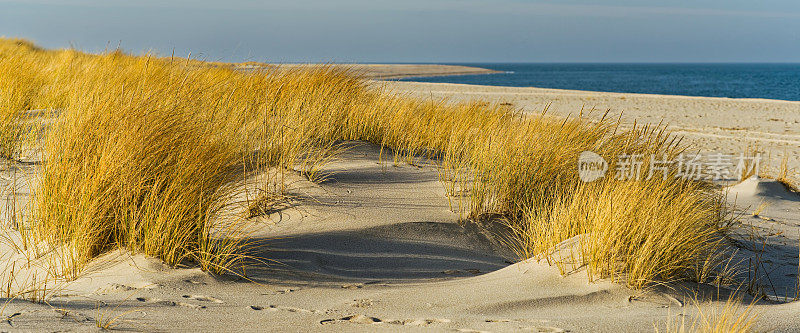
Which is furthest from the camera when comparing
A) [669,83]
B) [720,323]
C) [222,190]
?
[669,83]

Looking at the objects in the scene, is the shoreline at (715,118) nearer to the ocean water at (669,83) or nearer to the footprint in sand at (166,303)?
the footprint in sand at (166,303)

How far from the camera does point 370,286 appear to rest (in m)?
2.86

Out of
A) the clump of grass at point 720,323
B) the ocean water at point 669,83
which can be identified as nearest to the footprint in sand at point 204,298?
the clump of grass at point 720,323

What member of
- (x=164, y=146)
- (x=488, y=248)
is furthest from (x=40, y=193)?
(x=488, y=248)

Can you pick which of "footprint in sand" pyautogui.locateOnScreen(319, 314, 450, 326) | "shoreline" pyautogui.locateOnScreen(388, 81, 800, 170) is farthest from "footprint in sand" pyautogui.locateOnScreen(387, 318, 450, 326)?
"shoreline" pyautogui.locateOnScreen(388, 81, 800, 170)

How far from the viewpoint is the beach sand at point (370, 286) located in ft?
7.49

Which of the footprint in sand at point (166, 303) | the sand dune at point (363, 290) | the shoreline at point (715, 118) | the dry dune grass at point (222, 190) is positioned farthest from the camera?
the shoreline at point (715, 118)

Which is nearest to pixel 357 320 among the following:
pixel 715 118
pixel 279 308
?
pixel 279 308

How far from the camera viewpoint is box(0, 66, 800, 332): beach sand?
2283 mm

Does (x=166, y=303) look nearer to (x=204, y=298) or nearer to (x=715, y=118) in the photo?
(x=204, y=298)

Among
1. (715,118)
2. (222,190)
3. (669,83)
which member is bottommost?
(222,190)

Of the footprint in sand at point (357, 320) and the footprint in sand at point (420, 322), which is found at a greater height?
the footprint in sand at point (420, 322)

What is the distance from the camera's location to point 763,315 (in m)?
2.37

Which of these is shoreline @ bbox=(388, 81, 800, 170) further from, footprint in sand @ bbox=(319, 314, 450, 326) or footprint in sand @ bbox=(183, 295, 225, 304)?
footprint in sand @ bbox=(183, 295, 225, 304)
